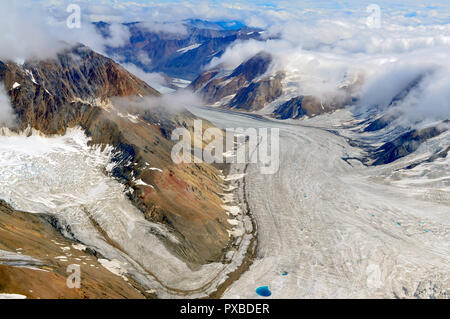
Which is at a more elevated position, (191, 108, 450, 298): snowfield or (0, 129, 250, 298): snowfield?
(0, 129, 250, 298): snowfield

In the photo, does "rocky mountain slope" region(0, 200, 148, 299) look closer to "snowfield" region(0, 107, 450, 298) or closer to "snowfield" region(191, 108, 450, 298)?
"snowfield" region(0, 107, 450, 298)

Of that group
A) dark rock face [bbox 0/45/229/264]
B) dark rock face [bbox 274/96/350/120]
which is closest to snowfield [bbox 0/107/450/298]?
dark rock face [bbox 0/45/229/264]

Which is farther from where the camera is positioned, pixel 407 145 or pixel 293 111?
pixel 293 111

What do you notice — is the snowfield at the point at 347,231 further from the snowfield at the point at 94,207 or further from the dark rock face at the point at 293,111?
the dark rock face at the point at 293,111

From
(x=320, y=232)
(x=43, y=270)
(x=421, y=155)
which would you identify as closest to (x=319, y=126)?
(x=421, y=155)

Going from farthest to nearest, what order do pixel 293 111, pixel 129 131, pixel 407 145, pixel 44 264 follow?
pixel 293 111
pixel 407 145
pixel 129 131
pixel 44 264

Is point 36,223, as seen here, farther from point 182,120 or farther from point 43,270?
point 182,120

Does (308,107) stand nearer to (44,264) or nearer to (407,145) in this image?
(407,145)

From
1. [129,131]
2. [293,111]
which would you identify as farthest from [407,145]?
[293,111]
